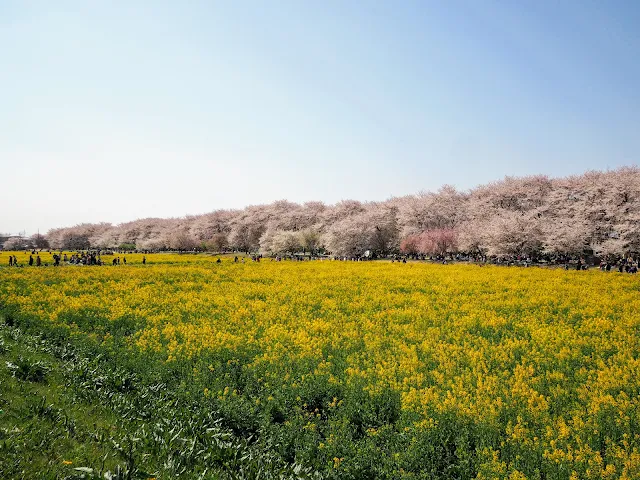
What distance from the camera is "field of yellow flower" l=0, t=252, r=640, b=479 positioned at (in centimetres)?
638

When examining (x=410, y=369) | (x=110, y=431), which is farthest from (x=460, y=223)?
(x=110, y=431)

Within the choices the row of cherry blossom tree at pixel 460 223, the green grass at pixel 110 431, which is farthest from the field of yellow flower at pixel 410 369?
the row of cherry blossom tree at pixel 460 223

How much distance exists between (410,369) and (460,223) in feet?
226

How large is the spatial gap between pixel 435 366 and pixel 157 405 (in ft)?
22.6

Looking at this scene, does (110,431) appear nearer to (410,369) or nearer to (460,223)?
(410,369)

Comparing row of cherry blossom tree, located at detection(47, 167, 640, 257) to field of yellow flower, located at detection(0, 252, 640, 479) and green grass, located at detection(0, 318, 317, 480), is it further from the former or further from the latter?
green grass, located at detection(0, 318, 317, 480)

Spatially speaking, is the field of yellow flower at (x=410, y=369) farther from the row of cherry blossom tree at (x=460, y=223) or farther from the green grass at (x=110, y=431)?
the row of cherry blossom tree at (x=460, y=223)

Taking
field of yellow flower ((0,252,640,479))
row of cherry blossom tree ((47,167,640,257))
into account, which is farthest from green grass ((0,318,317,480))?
row of cherry blossom tree ((47,167,640,257))

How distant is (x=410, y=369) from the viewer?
30.8 feet

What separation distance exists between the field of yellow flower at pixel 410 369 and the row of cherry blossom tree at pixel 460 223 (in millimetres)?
37065

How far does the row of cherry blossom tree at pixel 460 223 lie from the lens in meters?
51.6

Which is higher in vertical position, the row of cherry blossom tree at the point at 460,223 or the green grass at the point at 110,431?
the row of cherry blossom tree at the point at 460,223

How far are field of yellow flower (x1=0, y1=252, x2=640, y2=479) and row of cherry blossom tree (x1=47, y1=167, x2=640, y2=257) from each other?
3707 centimetres

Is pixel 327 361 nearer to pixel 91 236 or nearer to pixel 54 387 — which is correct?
pixel 54 387
